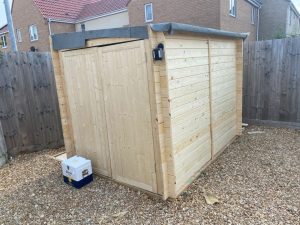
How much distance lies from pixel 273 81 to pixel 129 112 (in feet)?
13.3

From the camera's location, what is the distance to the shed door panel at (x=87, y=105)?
340 cm

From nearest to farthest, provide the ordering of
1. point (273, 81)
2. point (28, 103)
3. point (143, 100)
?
point (143, 100), point (28, 103), point (273, 81)

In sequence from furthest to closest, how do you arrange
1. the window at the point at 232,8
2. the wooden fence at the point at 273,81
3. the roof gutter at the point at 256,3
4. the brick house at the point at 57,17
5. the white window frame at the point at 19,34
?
the white window frame at the point at 19,34, the brick house at the point at 57,17, the roof gutter at the point at 256,3, the window at the point at 232,8, the wooden fence at the point at 273,81

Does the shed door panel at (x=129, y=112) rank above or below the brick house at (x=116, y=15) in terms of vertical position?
below

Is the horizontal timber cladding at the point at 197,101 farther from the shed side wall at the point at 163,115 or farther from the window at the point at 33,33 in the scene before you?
the window at the point at 33,33

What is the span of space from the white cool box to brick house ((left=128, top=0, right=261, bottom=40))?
10.8m

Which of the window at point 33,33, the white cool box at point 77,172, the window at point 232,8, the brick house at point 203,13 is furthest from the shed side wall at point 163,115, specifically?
the window at point 33,33

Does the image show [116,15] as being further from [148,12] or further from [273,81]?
[273,81]

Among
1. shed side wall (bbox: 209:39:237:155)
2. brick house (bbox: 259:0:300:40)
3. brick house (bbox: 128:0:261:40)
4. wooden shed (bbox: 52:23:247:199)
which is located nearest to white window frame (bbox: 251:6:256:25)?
brick house (bbox: 128:0:261:40)

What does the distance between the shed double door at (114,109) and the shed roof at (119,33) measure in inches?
4.5

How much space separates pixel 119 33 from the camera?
9.35 ft

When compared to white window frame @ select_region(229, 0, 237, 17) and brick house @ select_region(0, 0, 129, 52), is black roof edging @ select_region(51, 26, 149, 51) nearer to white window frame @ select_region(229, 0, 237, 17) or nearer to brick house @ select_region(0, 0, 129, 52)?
white window frame @ select_region(229, 0, 237, 17)

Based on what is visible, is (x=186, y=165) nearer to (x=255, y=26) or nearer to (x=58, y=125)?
(x=58, y=125)

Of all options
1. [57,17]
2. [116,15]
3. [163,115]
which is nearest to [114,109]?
[163,115]
